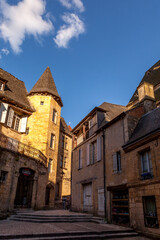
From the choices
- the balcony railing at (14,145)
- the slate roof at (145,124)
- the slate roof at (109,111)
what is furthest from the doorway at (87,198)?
the slate roof at (145,124)

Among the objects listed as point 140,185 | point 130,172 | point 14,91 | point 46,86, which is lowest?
point 140,185

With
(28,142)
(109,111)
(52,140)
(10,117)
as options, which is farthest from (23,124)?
(109,111)

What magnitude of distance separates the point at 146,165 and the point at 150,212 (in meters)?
1.98

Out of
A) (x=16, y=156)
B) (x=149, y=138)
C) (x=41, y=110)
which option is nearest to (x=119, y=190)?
(x=149, y=138)

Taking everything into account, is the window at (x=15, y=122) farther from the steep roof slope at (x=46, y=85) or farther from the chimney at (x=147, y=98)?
the chimney at (x=147, y=98)

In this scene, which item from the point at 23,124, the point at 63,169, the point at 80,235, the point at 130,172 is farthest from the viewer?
the point at 63,169

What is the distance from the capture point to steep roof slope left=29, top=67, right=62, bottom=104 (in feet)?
70.8

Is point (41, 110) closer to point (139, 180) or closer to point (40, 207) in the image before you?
point (40, 207)

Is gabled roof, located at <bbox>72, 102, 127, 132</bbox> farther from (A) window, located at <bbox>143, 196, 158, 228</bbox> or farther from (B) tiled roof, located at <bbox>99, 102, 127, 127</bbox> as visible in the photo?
(A) window, located at <bbox>143, 196, 158, 228</bbox>

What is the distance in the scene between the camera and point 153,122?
9.71 m

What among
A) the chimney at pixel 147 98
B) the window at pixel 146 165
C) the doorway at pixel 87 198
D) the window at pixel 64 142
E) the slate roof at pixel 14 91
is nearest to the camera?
the window at pixel 146 165

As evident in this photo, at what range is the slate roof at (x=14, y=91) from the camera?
18064 millimetres

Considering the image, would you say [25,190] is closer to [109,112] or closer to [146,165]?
[109,112]

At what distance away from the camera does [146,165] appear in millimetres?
8891
